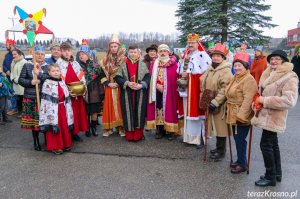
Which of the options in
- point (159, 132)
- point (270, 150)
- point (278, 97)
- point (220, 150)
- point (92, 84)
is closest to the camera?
point (278, 97)

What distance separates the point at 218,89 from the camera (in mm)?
4391

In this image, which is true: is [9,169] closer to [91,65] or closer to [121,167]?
[121,167]

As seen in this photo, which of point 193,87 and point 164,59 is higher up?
point 164,59

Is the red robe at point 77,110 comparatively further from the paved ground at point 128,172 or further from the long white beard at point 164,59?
the long white beard at point 164,59

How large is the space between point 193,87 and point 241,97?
1.23m

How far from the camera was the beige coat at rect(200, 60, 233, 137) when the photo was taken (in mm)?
4266

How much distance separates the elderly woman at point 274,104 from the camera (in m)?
3.32

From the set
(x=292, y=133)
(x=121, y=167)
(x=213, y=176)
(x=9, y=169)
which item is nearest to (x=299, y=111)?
(x=292, y=133)

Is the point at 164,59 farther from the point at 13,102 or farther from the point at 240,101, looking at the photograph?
the point at 13,102

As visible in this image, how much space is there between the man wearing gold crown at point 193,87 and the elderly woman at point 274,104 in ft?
4.63

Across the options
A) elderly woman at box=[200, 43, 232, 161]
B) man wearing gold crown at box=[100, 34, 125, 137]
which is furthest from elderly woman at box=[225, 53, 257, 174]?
man wearing gold crown at box=[100, 34, 125, 137]

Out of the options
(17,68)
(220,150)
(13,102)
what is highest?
(17,68)

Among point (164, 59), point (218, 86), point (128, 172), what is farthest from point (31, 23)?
point (218, 86)

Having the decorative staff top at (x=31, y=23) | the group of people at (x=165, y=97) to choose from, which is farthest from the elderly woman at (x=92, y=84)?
the decorative staff top at (x=31, y=23)
